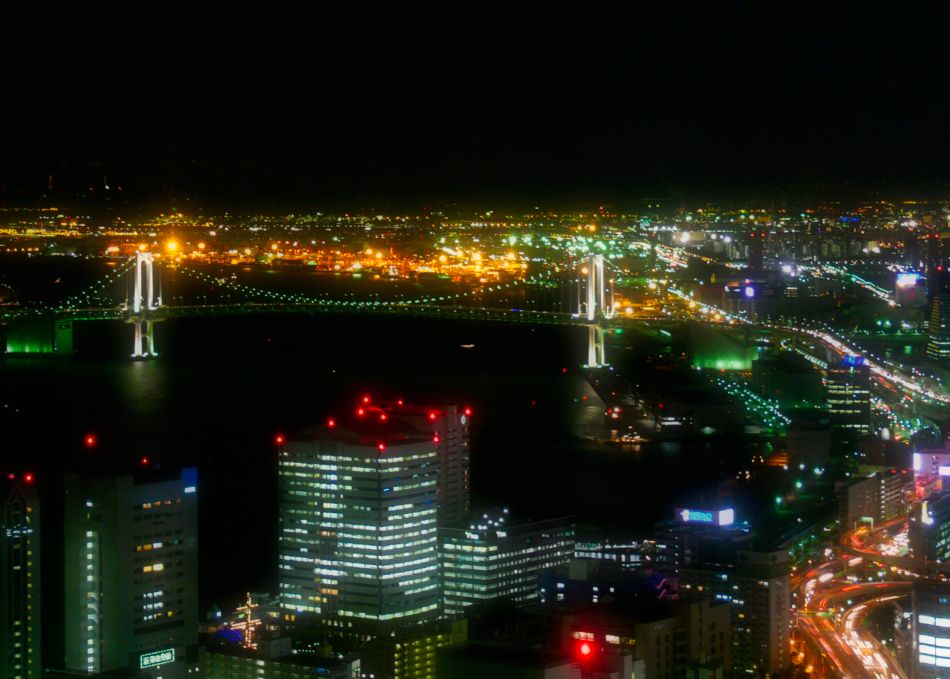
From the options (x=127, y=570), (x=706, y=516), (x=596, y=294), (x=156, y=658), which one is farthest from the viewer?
(x=596, y=294)

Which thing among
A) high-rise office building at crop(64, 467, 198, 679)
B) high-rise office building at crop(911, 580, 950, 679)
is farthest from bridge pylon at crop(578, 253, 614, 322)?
high-rise office building at crop(911, 580, 950, 679)

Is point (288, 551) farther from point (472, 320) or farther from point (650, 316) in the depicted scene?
point (650, 316)

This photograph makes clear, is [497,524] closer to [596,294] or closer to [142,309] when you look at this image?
[142,309]

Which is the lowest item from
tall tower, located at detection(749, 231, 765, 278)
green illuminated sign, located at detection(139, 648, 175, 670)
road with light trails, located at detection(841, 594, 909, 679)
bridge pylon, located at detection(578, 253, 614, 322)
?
road with light trails, located at detection(841, 594, 909, 679)

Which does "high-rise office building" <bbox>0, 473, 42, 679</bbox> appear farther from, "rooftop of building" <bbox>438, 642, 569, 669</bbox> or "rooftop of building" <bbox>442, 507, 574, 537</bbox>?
"rooftop of building" <bbox>442, 507, 574, 537</bbox>

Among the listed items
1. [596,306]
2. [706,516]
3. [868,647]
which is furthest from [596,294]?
[868,647]

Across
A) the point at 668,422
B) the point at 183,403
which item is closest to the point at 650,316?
the point at 668,422

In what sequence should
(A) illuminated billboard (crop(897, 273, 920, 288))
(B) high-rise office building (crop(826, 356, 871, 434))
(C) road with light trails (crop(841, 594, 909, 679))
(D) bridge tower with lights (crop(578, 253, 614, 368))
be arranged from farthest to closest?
(A) illuminated billboard (crop(897, 273, 920, 288)) → (D) bridge tower with lights (crop(578, 253, 614, 368)) → (B) high-rise office building (crop(826, 356, 871, 434)) → (C) road with light trails (crop(841, 594, 909, 679))
